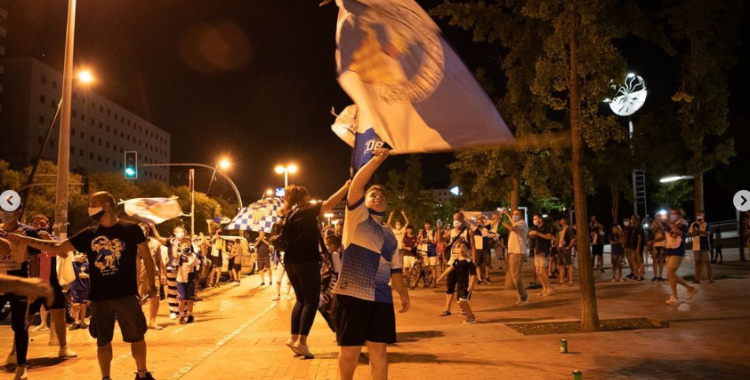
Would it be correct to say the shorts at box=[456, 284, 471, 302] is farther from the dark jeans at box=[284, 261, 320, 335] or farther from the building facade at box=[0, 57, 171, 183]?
the building facade at box=[0, 57, 171, 183]

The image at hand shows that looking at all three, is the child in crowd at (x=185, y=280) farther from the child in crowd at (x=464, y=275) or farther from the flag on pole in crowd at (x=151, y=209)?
the child in crowd at (x=464, y=275)

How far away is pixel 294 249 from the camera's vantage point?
8.07 m

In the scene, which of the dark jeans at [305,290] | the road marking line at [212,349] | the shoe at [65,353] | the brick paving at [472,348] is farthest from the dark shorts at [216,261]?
the dark jeans at [305,290]

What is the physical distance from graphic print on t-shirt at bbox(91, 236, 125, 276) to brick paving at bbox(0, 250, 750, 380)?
71.1 inches

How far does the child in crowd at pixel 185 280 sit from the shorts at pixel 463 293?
5.48m

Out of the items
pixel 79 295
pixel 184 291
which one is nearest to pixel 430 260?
pixel 184 291

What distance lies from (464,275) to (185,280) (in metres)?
5.59

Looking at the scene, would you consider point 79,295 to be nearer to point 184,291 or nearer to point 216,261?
point 184,291

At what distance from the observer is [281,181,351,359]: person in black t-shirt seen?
26.4ft

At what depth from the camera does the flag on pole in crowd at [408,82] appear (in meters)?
5.72

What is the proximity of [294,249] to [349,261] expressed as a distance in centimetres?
262

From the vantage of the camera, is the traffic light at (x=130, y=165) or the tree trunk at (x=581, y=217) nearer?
the tree trunk at (x=581, y=217)

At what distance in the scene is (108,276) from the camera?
6.25m

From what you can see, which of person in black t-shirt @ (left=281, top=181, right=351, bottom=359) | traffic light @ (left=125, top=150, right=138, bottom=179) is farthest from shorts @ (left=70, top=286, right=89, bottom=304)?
traffic light @ (left=125, top=150, right=138, bottom=179)
